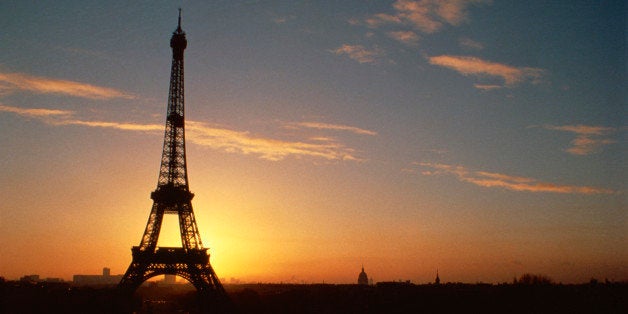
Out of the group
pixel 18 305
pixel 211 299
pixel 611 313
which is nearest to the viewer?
pixel 18 305

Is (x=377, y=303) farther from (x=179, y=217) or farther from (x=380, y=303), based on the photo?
(x=179, y=217)

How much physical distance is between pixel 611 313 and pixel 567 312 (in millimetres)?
5629

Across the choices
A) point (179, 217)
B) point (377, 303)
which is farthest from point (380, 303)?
point (179, 217)

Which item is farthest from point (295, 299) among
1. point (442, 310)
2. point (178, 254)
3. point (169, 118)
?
point (169, 118)

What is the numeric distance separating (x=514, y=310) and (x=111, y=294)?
192ft

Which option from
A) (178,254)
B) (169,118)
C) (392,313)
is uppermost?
(169,118)

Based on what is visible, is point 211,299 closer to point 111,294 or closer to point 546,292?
point 111,294

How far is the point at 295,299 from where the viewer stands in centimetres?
12500

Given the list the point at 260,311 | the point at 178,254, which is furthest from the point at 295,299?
the point at 178,254

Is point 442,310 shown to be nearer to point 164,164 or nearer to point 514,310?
point 514,310

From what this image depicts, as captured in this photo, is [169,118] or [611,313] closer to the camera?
[611,313]

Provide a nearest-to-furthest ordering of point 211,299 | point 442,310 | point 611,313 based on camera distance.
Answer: point 611,313 < point 211,299 < point 442,310

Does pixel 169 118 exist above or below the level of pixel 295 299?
above

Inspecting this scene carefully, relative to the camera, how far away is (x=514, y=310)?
8669 centimetres
